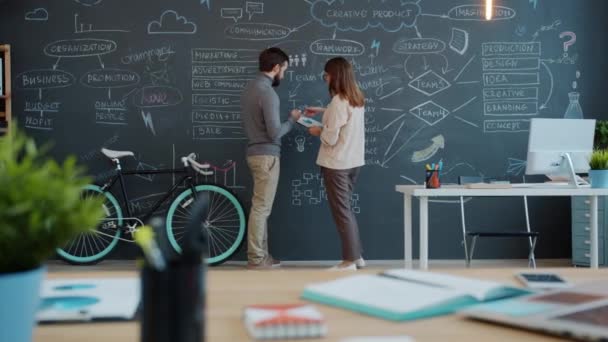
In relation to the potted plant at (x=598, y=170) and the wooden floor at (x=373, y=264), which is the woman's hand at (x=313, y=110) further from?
the potted plant at (x=598, y=170)

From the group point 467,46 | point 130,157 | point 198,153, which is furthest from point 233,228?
point 467,46

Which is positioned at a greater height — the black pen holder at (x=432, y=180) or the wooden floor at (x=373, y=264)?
the black pen holder at (x=432, y=180)

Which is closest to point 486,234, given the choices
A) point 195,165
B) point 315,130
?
point 315,130

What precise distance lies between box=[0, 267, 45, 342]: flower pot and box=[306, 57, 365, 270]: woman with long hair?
12.9 feet

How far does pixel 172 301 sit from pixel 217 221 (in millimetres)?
4729

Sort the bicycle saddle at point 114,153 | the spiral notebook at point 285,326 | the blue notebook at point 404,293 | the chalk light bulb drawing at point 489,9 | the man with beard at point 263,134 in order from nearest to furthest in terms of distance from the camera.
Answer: the spiral notebook at point 285,326, the blue notebook at point 404,293, the man with beard at point 263,134, the bicycle saddle at point 114,153, the chalk light bulb drawing at point 489,9

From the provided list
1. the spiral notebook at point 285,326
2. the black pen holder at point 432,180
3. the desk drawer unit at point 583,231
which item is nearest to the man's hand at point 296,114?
the black pen holder at point 432,180

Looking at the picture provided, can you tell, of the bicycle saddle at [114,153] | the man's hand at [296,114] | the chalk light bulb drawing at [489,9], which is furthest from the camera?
the chalk light bulb drawing at [489,9]

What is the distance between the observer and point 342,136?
4.62 m

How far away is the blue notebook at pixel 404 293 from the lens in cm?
88

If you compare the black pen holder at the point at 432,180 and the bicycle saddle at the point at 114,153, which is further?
the bicycle saddle at the point at 114,153

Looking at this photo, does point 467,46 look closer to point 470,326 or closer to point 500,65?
point 500,65

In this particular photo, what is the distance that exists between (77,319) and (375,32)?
469 cm

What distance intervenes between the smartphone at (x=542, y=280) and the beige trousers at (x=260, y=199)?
375cm
